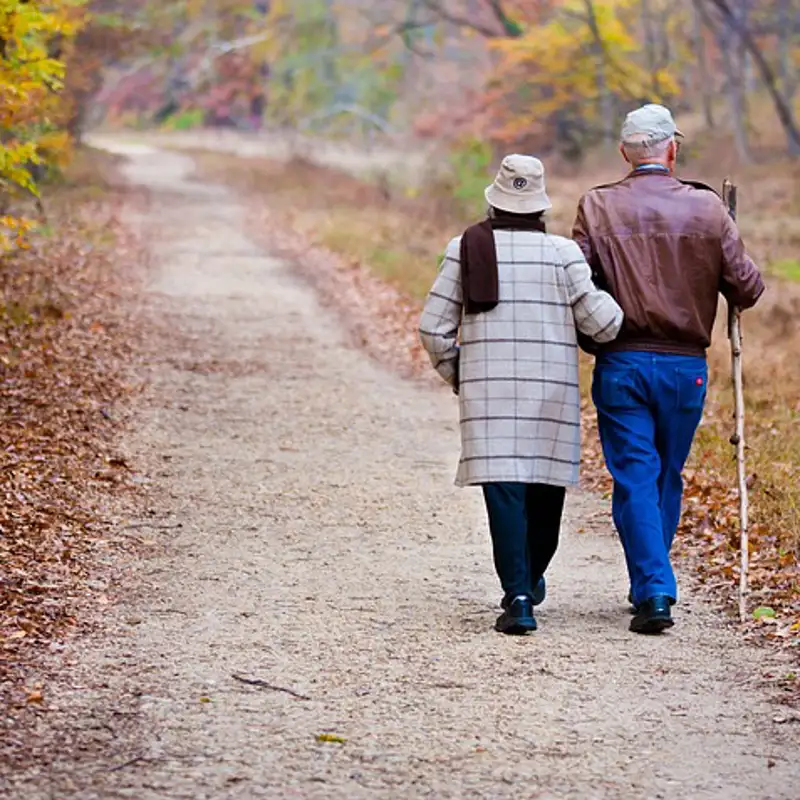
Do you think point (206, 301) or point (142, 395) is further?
point (206, 301)

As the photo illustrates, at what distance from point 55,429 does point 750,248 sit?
1888 cm

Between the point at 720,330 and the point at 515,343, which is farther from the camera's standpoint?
the point at 720,330

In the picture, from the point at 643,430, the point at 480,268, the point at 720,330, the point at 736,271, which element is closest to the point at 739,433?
the point at 643,430

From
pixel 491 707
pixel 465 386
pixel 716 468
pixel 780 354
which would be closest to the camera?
pixel 491 707

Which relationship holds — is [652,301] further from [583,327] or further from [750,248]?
[750,248]

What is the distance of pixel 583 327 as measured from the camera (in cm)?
627

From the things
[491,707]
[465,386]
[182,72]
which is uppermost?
[465,386]

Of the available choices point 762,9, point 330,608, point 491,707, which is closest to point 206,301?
point 330,608

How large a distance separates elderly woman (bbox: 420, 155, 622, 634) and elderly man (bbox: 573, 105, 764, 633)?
0.15 metres

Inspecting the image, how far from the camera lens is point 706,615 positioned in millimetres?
6879

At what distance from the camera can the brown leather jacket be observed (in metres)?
6.29

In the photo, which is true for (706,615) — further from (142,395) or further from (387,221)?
(387,221)

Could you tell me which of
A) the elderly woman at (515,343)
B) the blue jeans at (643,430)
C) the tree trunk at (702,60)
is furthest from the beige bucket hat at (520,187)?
the tree trunk at (702,60)

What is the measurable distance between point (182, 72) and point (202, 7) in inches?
619
